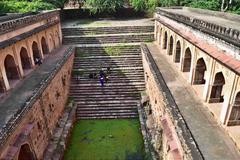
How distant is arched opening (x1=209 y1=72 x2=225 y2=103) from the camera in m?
9.98

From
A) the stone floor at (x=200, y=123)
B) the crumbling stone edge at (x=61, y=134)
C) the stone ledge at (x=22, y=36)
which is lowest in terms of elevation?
the crumbling stone edge at (x=61, y=134)

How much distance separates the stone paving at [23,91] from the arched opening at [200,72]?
7.96 m

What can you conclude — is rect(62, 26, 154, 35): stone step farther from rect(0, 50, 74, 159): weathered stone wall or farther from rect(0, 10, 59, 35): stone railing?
rect(0, 50, 74, 159): weathered stone wall

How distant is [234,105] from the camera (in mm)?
8375

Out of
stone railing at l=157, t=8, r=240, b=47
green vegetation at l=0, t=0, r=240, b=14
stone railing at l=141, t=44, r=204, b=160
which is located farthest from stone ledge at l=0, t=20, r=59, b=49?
stone railing at l=157, t=8, r=240, b=47

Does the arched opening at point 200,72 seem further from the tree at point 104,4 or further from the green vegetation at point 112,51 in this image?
the tree at point 104,4

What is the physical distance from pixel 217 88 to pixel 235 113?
1.84 metres

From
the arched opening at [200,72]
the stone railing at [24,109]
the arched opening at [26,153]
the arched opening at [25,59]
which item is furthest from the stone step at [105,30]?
the arched opening at [26,153]

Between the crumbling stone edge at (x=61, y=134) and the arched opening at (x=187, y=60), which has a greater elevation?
the arched opening at (x=187, y=60)

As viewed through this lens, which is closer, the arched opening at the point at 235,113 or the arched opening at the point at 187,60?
the arched opening at the point at 235,113

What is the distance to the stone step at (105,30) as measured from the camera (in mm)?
22797

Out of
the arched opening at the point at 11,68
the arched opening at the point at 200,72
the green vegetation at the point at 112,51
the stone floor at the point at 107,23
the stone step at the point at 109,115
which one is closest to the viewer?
the arched opening at the point at 200,72

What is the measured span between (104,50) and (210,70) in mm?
11518

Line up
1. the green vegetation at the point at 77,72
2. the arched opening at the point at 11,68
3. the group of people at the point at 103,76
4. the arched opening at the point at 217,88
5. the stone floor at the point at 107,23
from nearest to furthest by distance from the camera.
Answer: the arched opening at the point at 217,88 < the arched opening at the point at 11,68 < the group of people at the point at 103,76 < the green vegetation at the point at 77,72 < the stone floor at the point at 107,23
